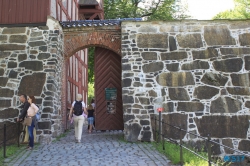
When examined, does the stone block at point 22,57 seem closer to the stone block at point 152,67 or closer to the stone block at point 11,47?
the stone block at point 11,47

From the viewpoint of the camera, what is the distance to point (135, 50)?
36.6ft

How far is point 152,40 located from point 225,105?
301 centimetres

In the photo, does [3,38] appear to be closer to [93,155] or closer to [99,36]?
[99,36]

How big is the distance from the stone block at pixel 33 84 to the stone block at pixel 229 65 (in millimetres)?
5346

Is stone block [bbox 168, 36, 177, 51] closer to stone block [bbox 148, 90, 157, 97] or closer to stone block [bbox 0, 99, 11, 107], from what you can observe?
stone block [bbox 148, 90, 157, 97]

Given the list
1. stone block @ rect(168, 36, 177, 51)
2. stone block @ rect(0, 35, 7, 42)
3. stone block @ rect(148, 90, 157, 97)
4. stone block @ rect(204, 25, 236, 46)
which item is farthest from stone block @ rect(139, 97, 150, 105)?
stone block @ rect(0, 35, 7, 42)

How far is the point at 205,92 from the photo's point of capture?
11.0 metres

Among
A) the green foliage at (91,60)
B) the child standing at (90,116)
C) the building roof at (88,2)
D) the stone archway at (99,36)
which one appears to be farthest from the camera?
the green foliage at (91,60)

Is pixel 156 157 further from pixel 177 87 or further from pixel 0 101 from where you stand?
pixel 0 101

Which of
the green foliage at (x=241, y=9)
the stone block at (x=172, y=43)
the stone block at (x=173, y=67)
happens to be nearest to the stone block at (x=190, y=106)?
the stone block at (x=173, y=67)

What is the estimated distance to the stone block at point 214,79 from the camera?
1105cm

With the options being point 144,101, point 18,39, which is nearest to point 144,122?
point 144,101

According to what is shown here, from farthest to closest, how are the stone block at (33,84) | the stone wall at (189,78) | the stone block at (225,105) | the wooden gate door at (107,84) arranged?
the wooden gate door at (107,84) → the stone block at (225,105) → the stone wall at (189,78) → the stone block at (33,84)

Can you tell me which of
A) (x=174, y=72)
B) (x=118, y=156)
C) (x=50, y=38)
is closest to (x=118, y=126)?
(x=174, y=72)
